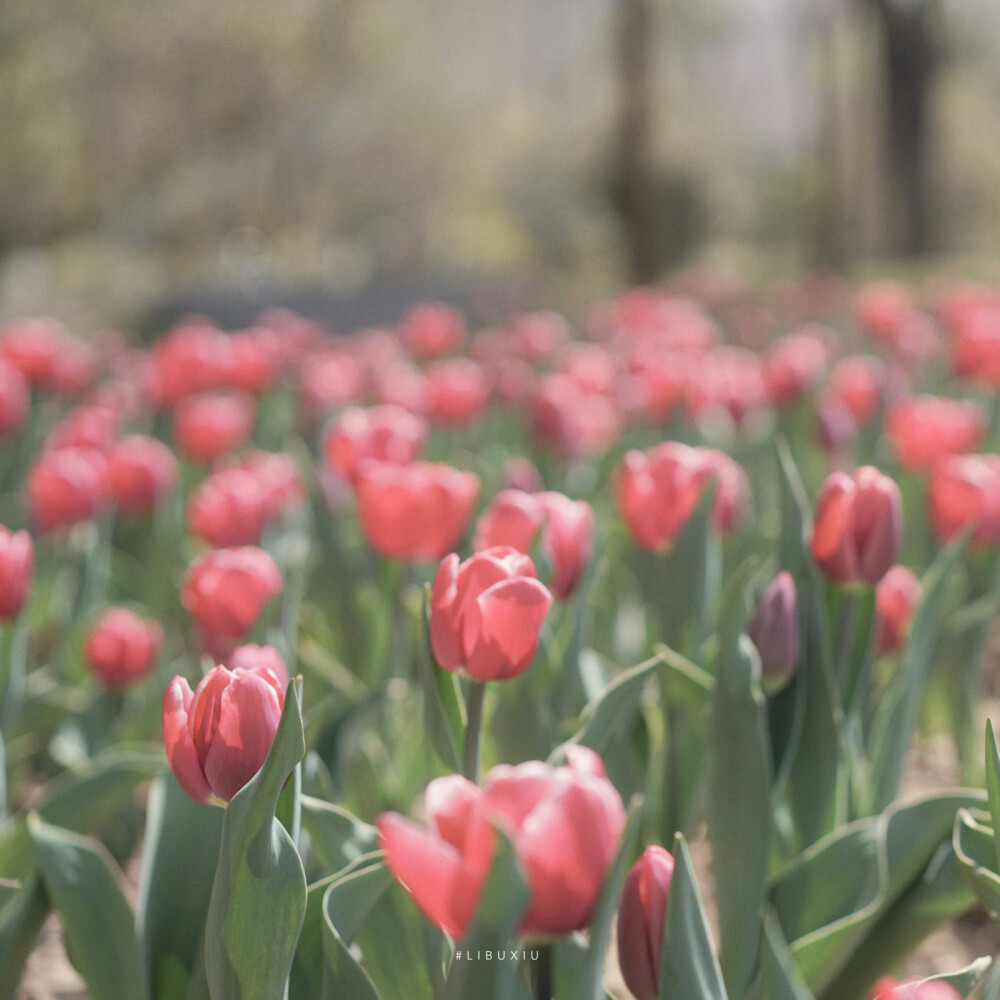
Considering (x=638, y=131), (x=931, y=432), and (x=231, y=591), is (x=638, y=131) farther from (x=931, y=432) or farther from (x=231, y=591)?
(x=231, y=591)

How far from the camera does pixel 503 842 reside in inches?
23.5

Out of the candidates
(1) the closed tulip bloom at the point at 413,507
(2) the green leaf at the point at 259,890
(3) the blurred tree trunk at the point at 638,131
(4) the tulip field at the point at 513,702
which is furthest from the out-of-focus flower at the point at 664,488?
(3) the blurred tree trunk at the point at 638,131

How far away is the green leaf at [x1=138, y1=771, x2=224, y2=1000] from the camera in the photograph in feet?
3.69

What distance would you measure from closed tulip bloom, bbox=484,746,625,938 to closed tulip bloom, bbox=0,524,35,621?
972mm

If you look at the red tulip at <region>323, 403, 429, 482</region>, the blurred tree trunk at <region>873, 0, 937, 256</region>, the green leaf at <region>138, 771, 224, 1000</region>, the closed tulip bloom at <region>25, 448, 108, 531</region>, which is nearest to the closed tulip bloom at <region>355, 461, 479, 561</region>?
the red tulip at <region>323, 403, 429, 482</region>

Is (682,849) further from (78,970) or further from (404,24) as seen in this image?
(404,24)

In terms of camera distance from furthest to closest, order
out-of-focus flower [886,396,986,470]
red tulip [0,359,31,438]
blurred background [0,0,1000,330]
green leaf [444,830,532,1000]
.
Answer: blurred background [0,0,1000,330] → red tulip [0,359,31,438] → out-of-focus flower [886,396,986,470] → green leaf [444,830,532,1000]

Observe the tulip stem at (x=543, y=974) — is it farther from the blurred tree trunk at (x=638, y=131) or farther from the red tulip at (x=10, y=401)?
the blurred tree trunk at (x=638, y=131)

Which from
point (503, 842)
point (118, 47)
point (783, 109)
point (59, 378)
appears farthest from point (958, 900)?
point (783, 109)

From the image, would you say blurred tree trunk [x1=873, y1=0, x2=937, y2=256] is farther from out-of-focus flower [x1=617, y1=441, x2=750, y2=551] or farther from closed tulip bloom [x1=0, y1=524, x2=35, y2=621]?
closed tulip bloom [x1=0, y1=524, x2=35, y2=621]

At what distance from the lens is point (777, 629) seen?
4.07 feet

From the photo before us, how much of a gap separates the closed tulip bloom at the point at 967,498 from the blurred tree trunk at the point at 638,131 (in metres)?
9.24

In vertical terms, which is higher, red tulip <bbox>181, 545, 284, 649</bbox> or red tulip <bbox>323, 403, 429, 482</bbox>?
red tulip <bbox>323, 403, 429, 482</bbox>

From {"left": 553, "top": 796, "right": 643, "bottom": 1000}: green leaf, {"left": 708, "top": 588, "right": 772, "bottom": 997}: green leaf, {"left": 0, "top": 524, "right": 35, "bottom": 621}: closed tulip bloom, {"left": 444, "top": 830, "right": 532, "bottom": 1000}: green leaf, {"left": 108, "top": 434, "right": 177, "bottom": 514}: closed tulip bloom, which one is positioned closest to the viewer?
{"left": 444, "top": 830, "right": 532, "bottom": 1000}: green leaf
